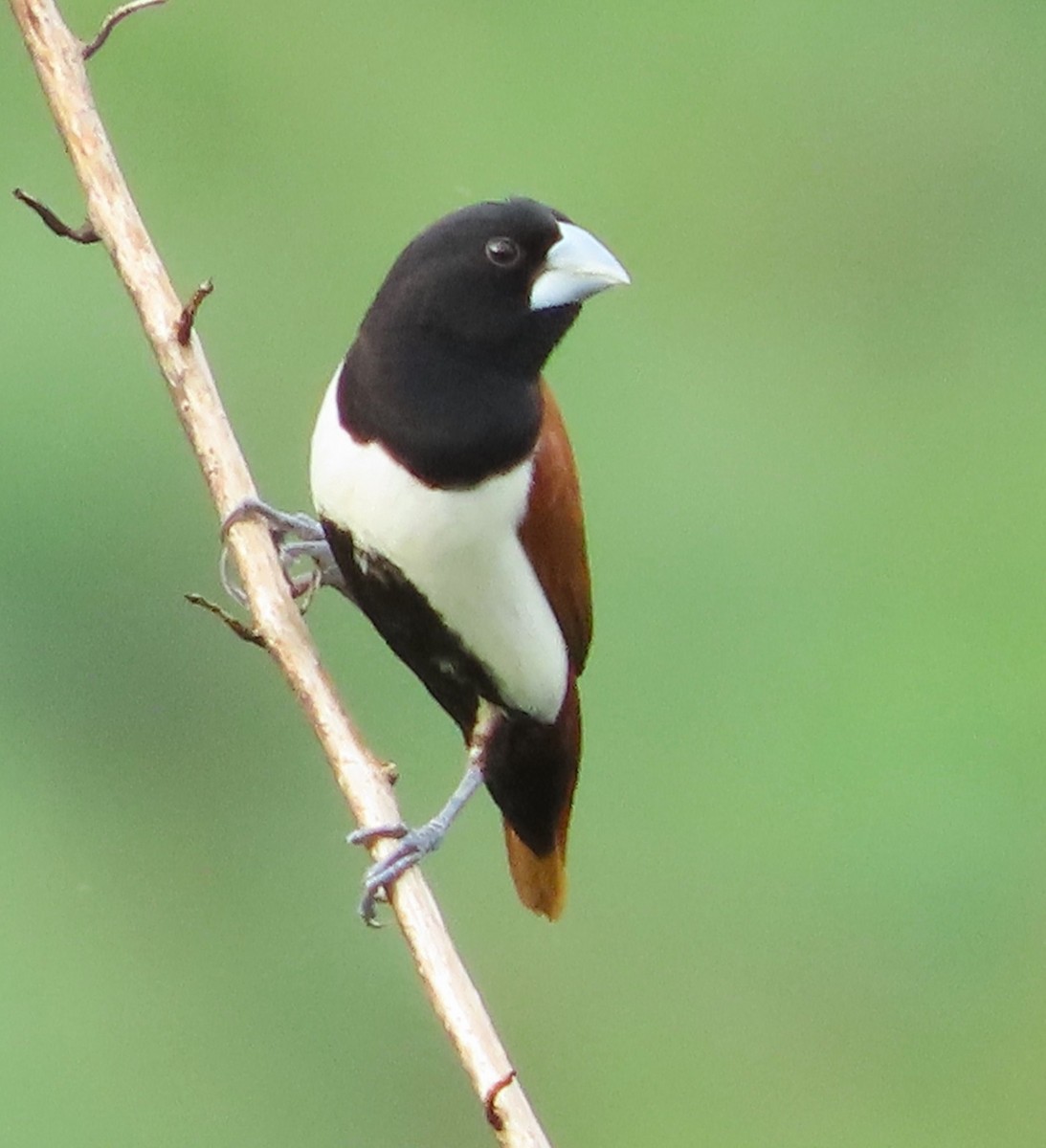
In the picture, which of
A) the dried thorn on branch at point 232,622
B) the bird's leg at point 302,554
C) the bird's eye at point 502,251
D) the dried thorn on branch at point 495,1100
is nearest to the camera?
the dried thorn on branch at point 495,1100

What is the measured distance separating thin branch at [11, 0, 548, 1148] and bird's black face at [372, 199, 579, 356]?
18 centimetres

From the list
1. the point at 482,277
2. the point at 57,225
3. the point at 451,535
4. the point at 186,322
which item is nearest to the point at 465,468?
the point at 451,535

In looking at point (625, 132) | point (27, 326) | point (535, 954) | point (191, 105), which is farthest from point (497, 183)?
point (535, 954)

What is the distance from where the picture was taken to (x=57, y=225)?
68.3 inches

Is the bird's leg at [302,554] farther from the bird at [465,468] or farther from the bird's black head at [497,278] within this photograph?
the bird's black head at [497,278]

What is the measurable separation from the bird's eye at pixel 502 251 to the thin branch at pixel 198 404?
0.26 meters

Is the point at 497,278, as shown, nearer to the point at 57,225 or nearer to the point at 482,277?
the point at 482,277

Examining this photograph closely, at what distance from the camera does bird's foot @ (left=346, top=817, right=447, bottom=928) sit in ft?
5.62

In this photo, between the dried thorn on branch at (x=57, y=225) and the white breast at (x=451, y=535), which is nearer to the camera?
the dried thorn on branch at (x=57, y=225)

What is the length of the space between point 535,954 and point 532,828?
66 cm

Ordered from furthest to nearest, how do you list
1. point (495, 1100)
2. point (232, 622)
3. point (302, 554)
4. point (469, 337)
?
point (302, 554) → point (469, 337) → point (232, 622) → point (495, 1100)

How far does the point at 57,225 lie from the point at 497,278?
14.2 inches

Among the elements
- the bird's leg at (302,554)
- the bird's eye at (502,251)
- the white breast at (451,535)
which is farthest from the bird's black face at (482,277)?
the bird's leg at (302,554)

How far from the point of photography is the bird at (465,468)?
5.87 ft
